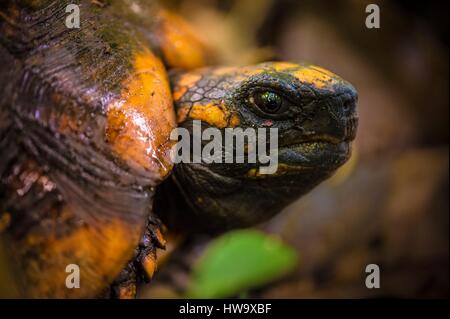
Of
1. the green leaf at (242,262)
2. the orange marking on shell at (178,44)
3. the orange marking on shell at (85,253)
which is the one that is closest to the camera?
the orange marking on shell at (85,253)

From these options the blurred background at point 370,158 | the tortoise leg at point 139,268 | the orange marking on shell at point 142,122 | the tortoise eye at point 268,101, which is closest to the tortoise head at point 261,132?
the tortoise eye at point 268,101

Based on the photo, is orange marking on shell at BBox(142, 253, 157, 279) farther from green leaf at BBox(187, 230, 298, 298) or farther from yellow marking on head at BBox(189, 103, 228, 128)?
green leaf at BBox(187, 230, 298, 298)

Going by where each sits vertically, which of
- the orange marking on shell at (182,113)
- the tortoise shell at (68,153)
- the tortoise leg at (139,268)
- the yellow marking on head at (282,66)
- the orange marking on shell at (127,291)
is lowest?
the orange marking on shell at (127,291)

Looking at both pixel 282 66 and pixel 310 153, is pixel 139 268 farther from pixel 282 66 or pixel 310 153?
pixel 282 66

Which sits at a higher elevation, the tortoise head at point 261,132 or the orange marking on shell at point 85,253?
the tortoise head at point 261,132

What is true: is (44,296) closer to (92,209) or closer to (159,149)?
(92,209)

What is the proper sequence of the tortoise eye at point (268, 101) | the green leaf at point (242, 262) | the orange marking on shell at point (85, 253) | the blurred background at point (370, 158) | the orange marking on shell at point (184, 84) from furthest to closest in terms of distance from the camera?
1. the blurred background at point (370, 158)
2. the green leaf at point (242, 262)
3. the orange marking on shell at point (184, 84)
4. the tortoise eye at point (268, 101)
5. the orange marking on shell at point (85, 253)

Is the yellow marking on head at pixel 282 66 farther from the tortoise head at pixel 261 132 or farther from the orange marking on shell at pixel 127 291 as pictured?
the orange marking on shell at pixel 127 291
